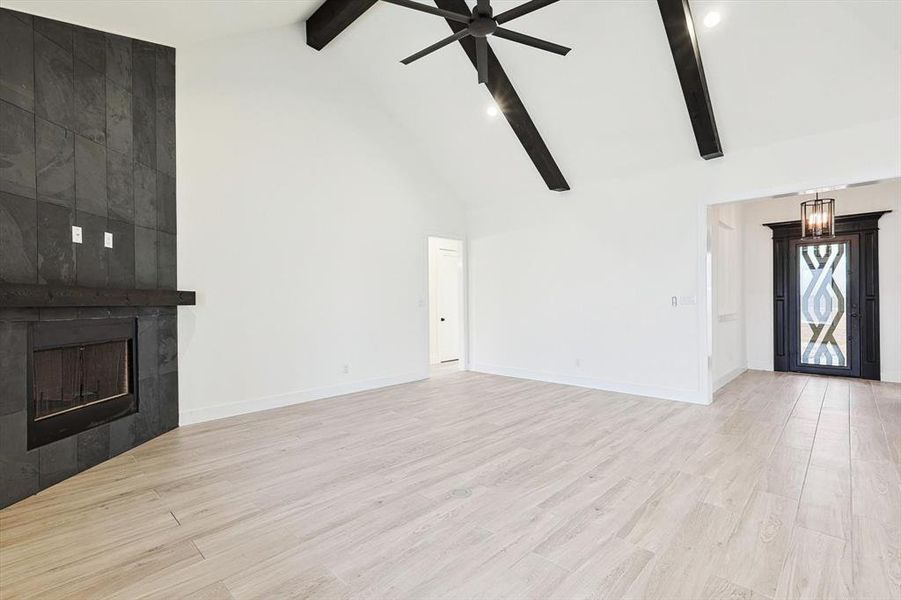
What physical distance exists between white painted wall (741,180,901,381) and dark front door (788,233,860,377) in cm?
29

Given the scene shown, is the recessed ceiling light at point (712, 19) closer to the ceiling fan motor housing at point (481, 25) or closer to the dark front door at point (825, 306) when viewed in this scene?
the ceiling fan motor housing at point (481, 25)

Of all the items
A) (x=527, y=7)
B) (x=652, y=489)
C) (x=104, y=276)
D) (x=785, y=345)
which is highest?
(x=527, y=7)

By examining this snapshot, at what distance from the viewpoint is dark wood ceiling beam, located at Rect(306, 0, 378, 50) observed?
437cm

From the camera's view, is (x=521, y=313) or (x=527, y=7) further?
(x=521, y=313)

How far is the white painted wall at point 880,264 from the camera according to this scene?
6051 millimetres

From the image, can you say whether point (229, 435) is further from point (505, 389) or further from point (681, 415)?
point (681, 415)

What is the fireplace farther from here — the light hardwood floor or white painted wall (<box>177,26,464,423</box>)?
white painted wall (<box>177,26,464,423</box>)

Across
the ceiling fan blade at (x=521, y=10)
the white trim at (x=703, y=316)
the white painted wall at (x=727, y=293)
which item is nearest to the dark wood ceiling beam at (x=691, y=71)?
the white trim at (x=703, y=316)

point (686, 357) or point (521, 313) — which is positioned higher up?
point (521, 313)

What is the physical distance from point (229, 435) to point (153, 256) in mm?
1762

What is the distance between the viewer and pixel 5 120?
8.42ft

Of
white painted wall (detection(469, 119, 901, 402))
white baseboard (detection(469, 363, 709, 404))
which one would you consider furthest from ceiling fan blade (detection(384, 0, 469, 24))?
white baseboard (detection(469, 363, 709, 404))

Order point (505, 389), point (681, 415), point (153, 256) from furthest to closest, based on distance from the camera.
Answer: point (505, 389), point (681, 415), point (153, 256)

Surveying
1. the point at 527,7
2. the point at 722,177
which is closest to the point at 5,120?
the point at 527,7
